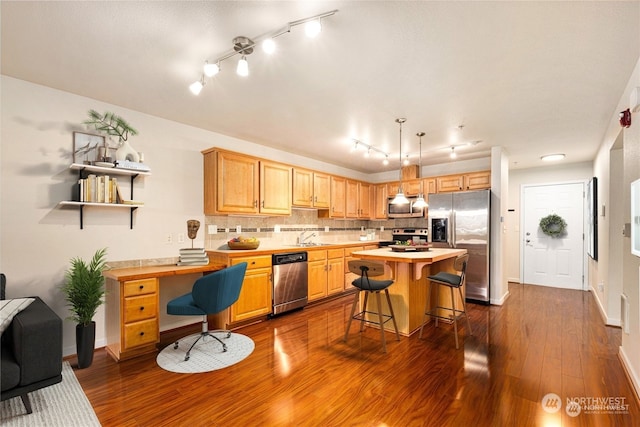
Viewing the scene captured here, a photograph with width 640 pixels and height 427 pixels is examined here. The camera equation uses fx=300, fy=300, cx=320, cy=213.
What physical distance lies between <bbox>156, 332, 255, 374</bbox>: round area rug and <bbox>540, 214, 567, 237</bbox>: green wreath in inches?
242

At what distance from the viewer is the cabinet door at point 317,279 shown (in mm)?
4625

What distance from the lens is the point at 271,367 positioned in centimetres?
265

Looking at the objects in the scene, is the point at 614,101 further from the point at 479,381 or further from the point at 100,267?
the point at 100,267

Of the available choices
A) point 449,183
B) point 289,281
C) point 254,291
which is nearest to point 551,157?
point 449,183

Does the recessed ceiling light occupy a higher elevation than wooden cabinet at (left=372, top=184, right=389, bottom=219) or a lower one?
higher

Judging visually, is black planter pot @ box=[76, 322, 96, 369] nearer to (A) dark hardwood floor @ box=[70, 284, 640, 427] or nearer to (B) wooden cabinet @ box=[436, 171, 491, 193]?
(A) dark hardwood floor @ box=[70, 284, 640, 427]

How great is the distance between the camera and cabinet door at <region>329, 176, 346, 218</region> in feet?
18.6

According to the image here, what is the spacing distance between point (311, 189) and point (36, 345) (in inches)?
152

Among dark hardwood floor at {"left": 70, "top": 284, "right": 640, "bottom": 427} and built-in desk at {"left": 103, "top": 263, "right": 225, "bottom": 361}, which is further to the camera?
built-in desk at {"left": 103, "top": 263, "right": 225, "bottom": 361}

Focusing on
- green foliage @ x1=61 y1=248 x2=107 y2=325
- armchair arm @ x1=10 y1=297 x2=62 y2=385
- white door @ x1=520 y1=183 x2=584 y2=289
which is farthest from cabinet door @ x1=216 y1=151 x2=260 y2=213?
white door @ x1=520 y1=183 x2=584 y2=289

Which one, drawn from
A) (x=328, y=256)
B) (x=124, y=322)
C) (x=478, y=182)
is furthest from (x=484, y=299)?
(x=124, y=322)

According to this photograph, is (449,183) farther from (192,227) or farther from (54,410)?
(54,410)

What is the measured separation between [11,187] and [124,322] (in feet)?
5.02

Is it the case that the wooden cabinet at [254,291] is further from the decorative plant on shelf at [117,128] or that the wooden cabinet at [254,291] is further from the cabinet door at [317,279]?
the decorative plant on shelf at [117,128]
